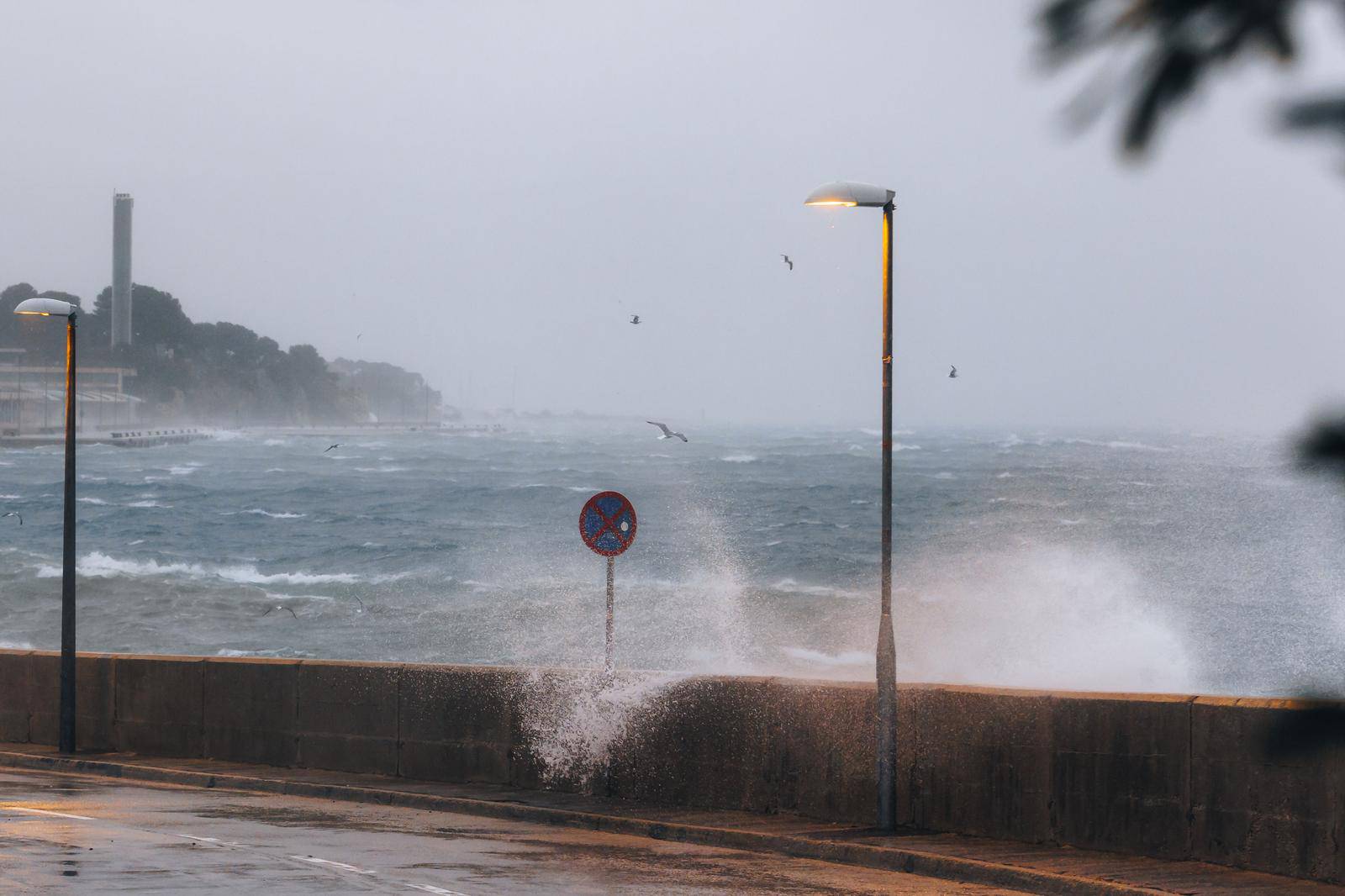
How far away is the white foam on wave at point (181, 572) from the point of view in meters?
75.7

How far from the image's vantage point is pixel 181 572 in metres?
78.9

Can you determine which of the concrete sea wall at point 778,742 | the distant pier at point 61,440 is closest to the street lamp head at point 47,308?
the concrete sea wall at point 778,742

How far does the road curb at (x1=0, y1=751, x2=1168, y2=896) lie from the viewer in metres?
12.1

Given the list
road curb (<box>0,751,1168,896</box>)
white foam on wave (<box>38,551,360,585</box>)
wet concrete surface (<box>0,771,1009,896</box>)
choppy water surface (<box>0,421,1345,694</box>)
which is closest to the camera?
wet concrete surface (<box>0,771,1009,896</box>)

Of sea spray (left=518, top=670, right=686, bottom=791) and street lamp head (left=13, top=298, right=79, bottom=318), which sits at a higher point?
street lamp head (left=13, top=298, right=79, bottom=318)

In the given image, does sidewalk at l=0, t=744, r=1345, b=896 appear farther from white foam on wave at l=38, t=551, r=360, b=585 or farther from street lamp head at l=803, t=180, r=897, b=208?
white foam on wave at l=38, t=551, r=360, b=585

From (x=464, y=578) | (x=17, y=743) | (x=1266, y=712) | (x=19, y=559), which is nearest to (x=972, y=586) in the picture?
(x=464, y=578)

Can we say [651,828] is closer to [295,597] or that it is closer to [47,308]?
[47,308]

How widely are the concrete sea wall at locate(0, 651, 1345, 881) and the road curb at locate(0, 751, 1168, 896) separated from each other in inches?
35.9

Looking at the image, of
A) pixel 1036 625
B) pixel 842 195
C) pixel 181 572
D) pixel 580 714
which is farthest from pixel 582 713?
pixel 181 572

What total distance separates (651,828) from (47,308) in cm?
1137

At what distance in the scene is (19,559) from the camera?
265 ft

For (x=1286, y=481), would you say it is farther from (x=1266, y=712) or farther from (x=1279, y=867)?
(x=1279, y=867)

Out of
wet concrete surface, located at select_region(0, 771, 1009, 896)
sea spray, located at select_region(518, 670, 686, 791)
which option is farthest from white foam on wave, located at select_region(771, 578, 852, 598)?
wet concrete surface, located at select_region(0, 771, 1009, 896)
